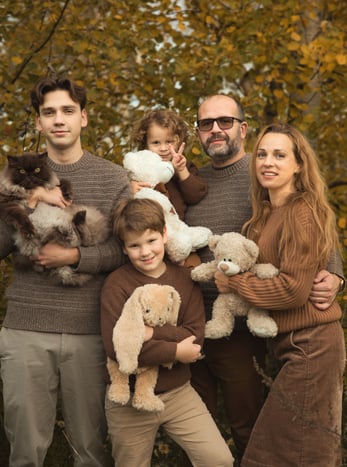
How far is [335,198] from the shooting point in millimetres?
7461

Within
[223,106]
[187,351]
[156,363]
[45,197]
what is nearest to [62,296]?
[45,197]

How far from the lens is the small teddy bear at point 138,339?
331 centimetres

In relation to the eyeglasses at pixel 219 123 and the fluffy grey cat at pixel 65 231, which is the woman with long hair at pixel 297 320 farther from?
the fluffy grey cat at pixel 65 231

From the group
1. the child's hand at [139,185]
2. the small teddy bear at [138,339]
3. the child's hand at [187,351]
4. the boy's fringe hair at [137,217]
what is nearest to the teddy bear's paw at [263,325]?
the child's hand at [187,351]

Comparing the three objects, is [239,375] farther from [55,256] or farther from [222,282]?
[55,256]

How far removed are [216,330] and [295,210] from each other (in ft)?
2.65

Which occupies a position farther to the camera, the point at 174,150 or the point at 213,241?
the point at 174,150

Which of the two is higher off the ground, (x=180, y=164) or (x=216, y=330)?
(x=180, y=164)

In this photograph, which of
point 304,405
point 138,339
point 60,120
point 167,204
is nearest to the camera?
point 138,339

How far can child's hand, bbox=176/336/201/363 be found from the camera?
343cm

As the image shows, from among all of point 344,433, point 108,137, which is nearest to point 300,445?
point 344,433

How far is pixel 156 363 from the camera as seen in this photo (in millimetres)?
3396

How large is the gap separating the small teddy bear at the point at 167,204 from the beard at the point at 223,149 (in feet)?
1.15

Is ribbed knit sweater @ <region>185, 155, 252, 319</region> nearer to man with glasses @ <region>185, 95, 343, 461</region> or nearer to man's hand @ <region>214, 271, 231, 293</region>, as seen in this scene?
man with glasses @ <region>185, 95, 343, 461</region>
